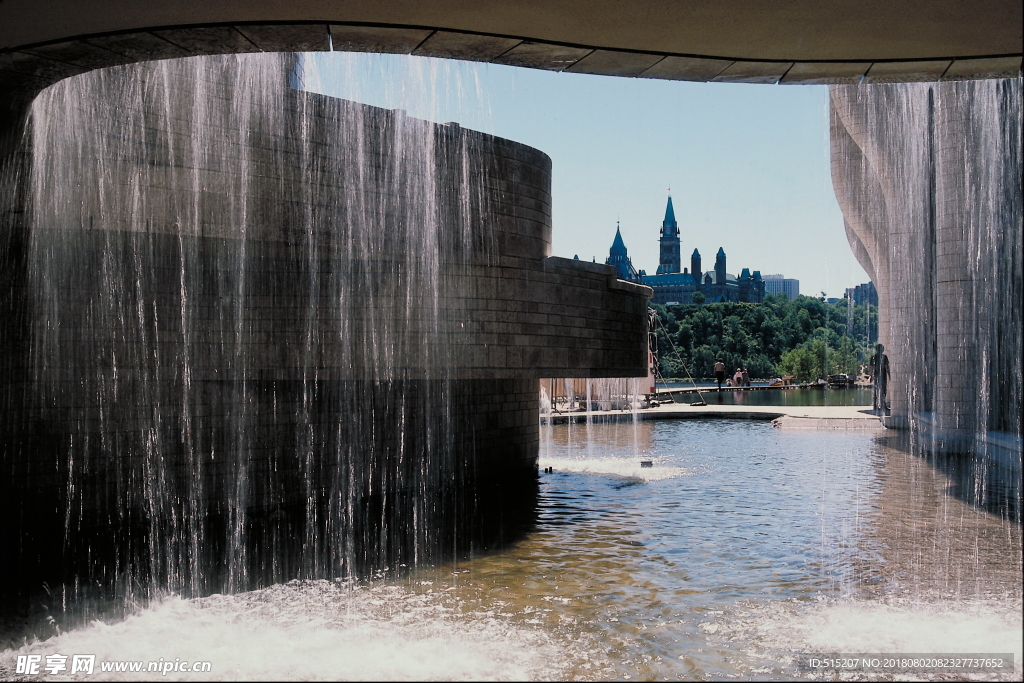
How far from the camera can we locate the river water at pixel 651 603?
650cm

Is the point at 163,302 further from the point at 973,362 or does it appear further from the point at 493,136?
the point at 973,362

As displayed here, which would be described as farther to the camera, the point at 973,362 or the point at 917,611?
the point at 973,362

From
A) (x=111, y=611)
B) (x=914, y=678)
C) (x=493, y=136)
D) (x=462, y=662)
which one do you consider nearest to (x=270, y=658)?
(x=462, y=662)

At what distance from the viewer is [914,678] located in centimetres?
599

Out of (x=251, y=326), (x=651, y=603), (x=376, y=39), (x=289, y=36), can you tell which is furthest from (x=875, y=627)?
(x=251, y=326)

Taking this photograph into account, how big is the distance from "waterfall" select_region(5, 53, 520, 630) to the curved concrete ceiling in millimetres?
4353

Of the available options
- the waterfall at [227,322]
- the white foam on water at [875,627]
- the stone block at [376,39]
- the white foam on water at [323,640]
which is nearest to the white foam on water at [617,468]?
the waterfall at [227,322]

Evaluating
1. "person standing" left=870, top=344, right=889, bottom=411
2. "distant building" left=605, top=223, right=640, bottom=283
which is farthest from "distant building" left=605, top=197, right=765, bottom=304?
"person standing" left=870, top=344, right=889, bottom=411

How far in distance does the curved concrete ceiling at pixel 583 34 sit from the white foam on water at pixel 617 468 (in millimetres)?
10786

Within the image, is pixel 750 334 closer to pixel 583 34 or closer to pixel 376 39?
pixel 583 34

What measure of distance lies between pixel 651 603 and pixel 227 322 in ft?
22.4

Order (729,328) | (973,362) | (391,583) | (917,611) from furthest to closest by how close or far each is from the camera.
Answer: (729,328), (973,362), (391,583), (917,611)

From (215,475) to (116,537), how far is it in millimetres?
1586

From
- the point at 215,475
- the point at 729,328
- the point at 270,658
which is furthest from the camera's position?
the point at 729,328
